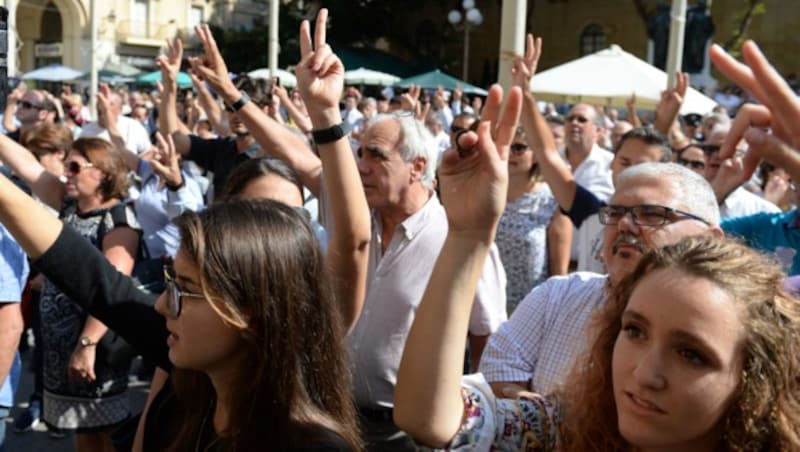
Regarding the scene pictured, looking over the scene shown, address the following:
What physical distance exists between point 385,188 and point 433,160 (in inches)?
12.0

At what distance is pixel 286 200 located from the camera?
9.13ft

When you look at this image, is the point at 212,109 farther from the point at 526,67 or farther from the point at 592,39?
the point at 592,39

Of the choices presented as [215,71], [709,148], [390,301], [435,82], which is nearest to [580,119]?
[709,148]

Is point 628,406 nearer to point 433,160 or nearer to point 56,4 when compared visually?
point 433,160

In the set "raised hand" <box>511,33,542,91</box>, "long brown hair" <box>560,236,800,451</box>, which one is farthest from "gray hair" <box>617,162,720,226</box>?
"raised hand" <box>511,33,542,91</box>

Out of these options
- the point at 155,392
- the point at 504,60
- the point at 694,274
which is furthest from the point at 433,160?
the point at 694,274

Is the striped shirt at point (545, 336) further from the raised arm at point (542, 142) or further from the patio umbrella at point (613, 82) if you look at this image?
the patio umbrella at point (613, 82)

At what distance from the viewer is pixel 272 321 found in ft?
5.77

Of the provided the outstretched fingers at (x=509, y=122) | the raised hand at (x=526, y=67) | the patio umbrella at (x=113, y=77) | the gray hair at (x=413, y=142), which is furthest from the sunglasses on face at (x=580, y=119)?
the patio umbrella at (x=113, y=77)

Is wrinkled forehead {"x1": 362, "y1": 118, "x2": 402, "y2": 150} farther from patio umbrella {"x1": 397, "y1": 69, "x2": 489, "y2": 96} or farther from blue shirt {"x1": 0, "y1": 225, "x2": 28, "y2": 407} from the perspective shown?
patio umbrella {"x1": 397, "y1": 69, "x2": 489, "y2": 96}

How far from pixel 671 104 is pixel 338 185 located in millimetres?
2860

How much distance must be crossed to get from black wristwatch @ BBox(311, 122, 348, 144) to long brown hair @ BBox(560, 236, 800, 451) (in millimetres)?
932

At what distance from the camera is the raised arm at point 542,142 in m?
3.78

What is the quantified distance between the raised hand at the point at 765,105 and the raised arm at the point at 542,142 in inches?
76.1
